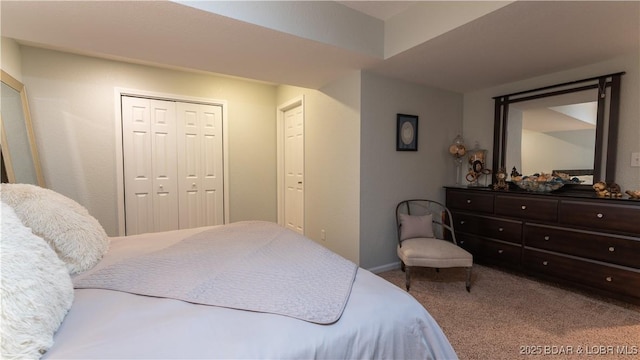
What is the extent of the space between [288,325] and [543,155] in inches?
132

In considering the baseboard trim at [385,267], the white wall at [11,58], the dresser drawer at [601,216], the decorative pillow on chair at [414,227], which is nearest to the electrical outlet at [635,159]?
the dresser drawer at [601,216]

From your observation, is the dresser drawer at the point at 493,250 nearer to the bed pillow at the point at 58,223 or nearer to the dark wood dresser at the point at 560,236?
the dark wood dresser at the point at 560,236

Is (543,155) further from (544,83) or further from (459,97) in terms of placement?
(459,97)

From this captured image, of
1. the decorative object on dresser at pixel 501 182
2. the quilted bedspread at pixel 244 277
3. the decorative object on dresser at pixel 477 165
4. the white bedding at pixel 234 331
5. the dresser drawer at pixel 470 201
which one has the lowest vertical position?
the white bedding at pixel 234 331

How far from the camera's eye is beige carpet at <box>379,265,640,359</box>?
68.9 inches

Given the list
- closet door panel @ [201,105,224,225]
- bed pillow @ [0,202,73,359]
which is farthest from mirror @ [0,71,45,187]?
bed pillow @ [0,202,73,359]

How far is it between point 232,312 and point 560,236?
9.51 ft

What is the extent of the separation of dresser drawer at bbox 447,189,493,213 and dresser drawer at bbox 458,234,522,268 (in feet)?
1.09

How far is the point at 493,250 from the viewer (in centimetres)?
299

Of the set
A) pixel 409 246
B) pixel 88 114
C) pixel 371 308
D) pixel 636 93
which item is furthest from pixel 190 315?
pixel 636 93

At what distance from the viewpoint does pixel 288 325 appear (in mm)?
904

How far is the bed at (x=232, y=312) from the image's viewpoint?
813 millimetres

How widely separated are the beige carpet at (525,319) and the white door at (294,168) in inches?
72.1

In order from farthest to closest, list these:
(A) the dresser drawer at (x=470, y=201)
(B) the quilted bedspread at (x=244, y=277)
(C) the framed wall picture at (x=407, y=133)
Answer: (C) the framed wall picture at (x=407, y=133)
(A) the dresser drawer at (x=470, y=201)
(B) the quilted bedspread at (x=244, y=277)
